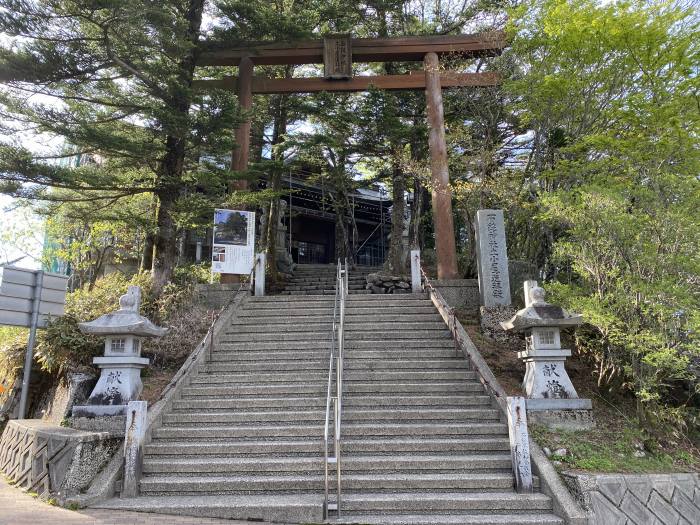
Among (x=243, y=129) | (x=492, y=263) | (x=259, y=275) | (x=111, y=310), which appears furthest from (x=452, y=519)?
(x=243, y=129)

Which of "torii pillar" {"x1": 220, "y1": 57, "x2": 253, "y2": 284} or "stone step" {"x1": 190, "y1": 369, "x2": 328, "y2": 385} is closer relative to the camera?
"stone step" {"x1": 190, "y1": 369, "x2": 328, "y2": 385}

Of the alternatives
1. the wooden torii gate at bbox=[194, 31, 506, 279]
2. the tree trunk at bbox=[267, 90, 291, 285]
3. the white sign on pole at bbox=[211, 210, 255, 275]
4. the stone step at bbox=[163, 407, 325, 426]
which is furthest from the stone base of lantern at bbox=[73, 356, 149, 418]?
the tree trunk at bbox=[267, 90, 291, 285]

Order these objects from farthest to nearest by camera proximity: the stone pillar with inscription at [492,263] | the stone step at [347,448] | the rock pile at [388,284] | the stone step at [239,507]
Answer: the rock pile at [388,284]
the stone pillar with inscription at [492,263]
the stone step at [347,448]
the stone step at [239,507]

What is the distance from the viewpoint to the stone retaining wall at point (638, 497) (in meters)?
5.32

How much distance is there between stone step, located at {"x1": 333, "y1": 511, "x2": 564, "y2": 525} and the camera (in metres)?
5.05

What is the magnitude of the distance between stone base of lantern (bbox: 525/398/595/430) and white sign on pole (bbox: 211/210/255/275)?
7650 mm

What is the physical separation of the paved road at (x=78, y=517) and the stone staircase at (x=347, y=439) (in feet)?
0.50

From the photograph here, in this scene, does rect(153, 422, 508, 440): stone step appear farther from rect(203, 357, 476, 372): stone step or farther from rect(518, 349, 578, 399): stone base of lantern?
rect(203, 357, 476, 372): stone step

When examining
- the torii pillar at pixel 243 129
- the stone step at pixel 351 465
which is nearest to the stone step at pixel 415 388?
the stone step at pixel 351 465

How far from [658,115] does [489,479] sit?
7.82 meters

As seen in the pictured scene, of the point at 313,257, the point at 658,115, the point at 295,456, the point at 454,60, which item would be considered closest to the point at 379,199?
the point at 313,257

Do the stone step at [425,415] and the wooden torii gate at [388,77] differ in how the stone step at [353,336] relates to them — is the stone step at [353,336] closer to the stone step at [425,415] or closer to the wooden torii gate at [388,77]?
the stone step at [425,415]

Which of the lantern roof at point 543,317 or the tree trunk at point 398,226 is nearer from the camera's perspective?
the lantern roof at point 543,317

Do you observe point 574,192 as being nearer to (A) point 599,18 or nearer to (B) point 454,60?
(A) point 599,18
